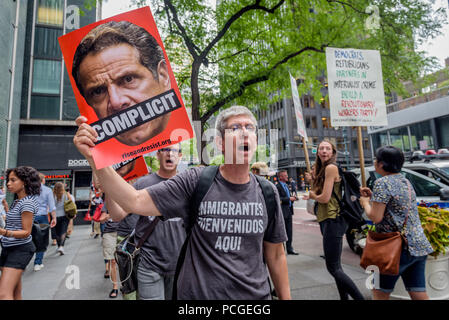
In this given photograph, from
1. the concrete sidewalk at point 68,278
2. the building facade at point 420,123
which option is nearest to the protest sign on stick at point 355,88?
the concrete sidewalk at point 68,278

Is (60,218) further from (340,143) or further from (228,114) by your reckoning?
(340,143)

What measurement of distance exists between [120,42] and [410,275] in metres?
3.22

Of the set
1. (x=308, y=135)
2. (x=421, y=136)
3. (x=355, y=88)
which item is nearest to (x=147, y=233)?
(x=355, y=88)

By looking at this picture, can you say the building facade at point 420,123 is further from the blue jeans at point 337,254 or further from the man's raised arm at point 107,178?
the man's raised arm at point 107,178

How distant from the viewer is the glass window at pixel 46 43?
16.1 m

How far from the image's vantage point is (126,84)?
1582mm

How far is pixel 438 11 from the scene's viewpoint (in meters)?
6.81

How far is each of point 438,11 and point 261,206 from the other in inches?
330

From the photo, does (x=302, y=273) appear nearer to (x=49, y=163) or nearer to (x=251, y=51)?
(x=251, y=51)

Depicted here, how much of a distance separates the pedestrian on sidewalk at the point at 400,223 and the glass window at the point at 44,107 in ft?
60.7

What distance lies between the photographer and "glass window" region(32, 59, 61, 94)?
1602 centimetres

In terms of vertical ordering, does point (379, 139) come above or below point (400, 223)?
above

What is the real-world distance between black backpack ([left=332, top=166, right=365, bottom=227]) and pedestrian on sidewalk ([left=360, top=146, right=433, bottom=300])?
61 cm
